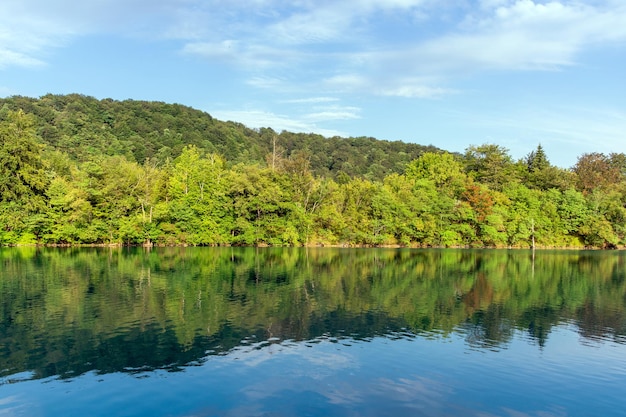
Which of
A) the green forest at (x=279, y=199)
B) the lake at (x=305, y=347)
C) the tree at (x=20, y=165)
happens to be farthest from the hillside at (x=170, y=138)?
the lake at (x=305, y=347)

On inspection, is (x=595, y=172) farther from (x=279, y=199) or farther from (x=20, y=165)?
(x=20, y=165)

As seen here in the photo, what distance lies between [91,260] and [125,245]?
22.0m

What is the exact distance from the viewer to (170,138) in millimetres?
100250

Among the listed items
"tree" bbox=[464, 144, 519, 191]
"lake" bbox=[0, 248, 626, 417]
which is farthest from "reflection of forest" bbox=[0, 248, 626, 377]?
"tree" bbox=[464, 144, 519, 191]

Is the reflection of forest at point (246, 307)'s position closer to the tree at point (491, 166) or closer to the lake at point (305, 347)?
the lake at point (305, 347)

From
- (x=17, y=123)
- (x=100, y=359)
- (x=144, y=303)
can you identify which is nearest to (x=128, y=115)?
(x=17, y=123)

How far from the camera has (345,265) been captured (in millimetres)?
42188

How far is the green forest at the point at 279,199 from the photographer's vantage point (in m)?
60.8

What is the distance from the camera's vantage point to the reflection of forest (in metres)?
16.1

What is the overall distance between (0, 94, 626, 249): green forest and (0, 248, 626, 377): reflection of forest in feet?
74.3

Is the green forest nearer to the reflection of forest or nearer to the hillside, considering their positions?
the hillside

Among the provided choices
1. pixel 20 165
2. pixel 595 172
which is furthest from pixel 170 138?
pixel 595 172

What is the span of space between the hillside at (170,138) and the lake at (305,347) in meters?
50.7

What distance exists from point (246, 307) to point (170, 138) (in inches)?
3328
